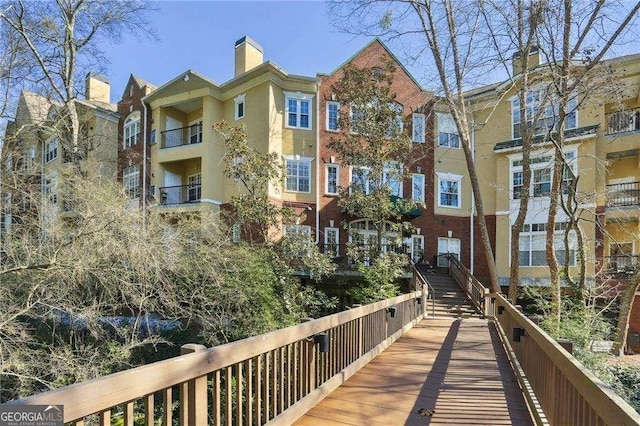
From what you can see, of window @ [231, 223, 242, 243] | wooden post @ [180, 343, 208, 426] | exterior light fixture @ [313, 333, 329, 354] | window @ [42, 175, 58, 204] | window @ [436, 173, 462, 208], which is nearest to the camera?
wooden post @ [180, 343, 208, 426]

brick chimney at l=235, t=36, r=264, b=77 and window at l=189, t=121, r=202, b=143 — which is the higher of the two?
brick chimney at l=235, t=36, r=264, b=77

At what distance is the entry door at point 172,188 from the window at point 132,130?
3.00 meters

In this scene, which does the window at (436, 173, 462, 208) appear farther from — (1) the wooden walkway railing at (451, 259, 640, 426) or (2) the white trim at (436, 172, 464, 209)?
(1) the wooden walkway railing at (451, 259, 640, 426)

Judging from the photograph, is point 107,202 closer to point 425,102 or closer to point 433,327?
point 433,327

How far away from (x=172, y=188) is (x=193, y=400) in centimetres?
2007

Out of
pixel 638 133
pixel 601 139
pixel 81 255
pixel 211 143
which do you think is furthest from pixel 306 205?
pixel 638 133

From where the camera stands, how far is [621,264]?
17438mm

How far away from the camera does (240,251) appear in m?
11.9

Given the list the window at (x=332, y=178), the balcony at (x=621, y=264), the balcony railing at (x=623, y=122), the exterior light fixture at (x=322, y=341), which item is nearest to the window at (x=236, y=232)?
the window at (x=332, y=178)

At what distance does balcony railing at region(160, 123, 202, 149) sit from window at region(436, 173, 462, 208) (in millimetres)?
12993

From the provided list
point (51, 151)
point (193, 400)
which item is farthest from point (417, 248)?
point (51, 151)

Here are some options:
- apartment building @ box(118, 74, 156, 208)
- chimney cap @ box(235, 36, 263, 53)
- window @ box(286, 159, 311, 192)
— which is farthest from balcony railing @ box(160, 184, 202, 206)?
chimney cap @ box(235, 36, 263, 53)

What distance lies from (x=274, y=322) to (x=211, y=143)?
1145 centimetres

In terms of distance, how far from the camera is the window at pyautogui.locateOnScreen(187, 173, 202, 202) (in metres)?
20.1
